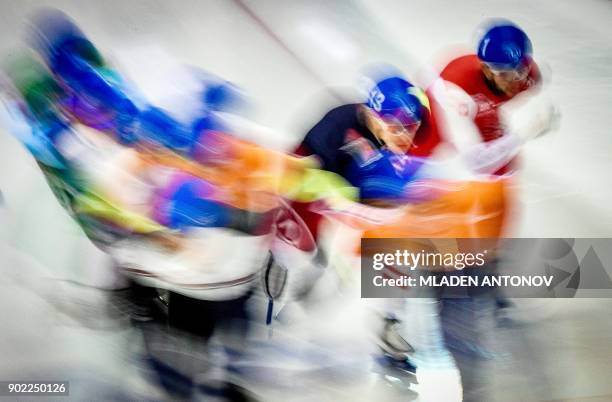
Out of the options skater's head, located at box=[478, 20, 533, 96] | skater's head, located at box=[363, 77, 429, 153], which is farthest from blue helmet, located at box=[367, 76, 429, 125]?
skater's head, located at box=[478, 20, 533, 96]

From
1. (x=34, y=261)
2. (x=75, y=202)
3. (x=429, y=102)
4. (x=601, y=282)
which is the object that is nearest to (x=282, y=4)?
(x=429, y=102)

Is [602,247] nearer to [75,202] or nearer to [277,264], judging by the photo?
[277,264]

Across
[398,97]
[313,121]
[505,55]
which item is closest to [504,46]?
[505,55]

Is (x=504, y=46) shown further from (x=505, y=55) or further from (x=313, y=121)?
(x=313, y=121)

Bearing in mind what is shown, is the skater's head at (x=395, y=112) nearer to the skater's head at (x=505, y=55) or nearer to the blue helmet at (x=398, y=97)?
the blue helmet at (x=398, y=97)

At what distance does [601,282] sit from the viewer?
7.66ft

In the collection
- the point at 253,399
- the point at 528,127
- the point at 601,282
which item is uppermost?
the point at 528,127

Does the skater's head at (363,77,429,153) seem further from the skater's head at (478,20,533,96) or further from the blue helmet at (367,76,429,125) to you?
the skater's head at (478,20,533,96)

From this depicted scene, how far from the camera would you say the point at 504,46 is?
7.70 ft

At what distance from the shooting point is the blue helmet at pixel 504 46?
92.2 inches

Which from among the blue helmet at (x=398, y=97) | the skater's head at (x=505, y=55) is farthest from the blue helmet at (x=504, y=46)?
the blue helmet at (x=398, y=97)

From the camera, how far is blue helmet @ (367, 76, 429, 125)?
7.68ft

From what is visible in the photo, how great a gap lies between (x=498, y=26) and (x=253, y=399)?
149 centimetres

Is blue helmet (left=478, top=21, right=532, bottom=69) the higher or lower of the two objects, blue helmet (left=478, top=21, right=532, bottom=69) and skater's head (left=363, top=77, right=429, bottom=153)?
the higher
